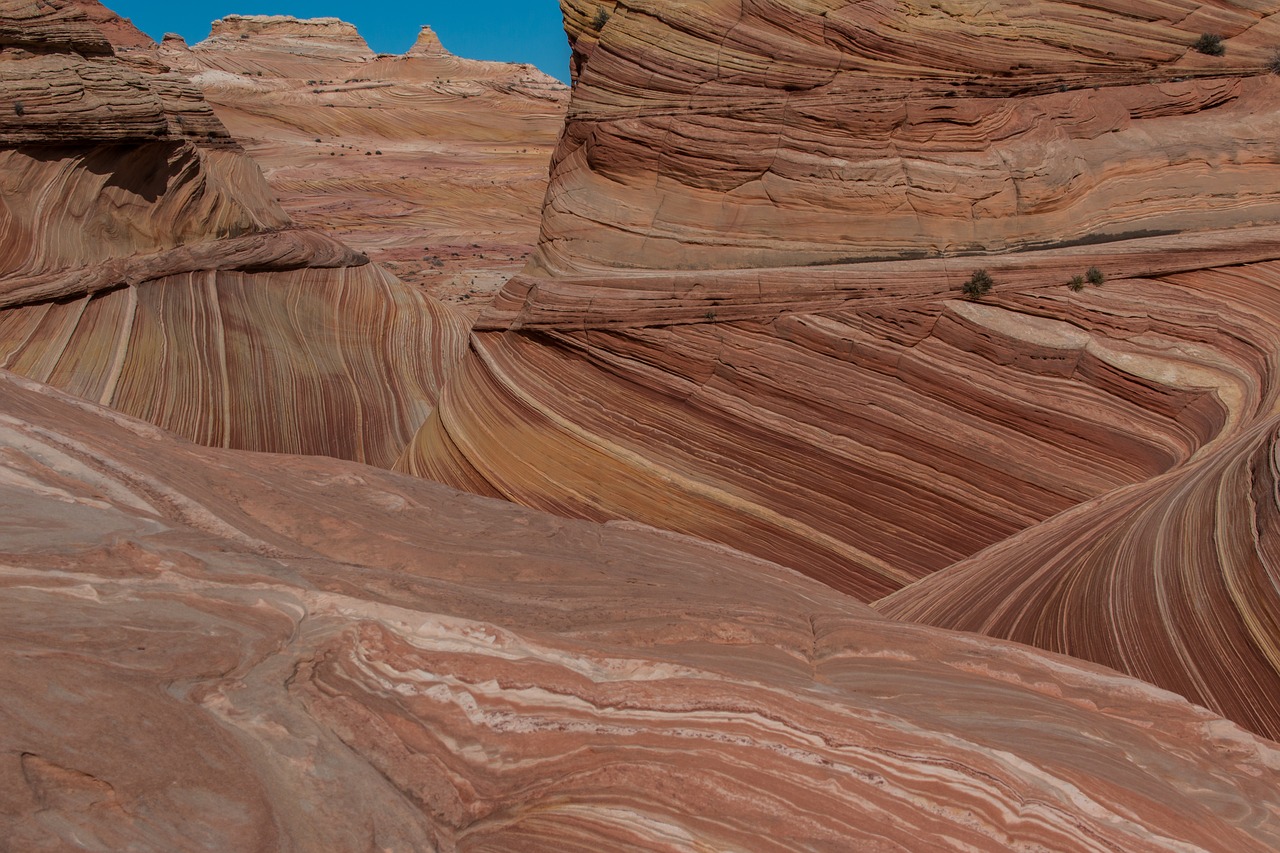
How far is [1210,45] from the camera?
10.2 meters

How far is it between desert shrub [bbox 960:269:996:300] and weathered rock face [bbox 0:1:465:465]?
7.97m

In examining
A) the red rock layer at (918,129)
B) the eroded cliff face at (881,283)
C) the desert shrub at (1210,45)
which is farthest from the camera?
the desert shrub at (1210,45)

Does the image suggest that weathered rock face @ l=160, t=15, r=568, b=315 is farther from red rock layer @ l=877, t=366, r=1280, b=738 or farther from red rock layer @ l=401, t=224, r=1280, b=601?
red rock layer @ l=877, t=366, r=1280, b=738

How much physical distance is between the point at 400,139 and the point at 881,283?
3073cm

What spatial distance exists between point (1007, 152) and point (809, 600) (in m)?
6.24

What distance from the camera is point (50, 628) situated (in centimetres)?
343

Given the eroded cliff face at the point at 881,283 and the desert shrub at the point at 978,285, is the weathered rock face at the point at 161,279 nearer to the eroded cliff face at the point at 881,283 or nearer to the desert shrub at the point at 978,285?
the eroded cliff face at the point at 881,283

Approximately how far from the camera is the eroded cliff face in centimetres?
805

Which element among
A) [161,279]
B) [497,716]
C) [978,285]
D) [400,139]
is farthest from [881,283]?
[400,139]

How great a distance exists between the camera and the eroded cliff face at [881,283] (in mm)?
8047

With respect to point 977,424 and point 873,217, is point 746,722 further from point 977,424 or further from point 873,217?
point 873,217

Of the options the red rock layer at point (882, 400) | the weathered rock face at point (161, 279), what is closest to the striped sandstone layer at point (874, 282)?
the red rock layer at point (882, 400)

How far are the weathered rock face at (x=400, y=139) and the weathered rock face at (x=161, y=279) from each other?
4.09m

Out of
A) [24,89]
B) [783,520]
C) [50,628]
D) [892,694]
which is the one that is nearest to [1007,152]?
[783,520]
